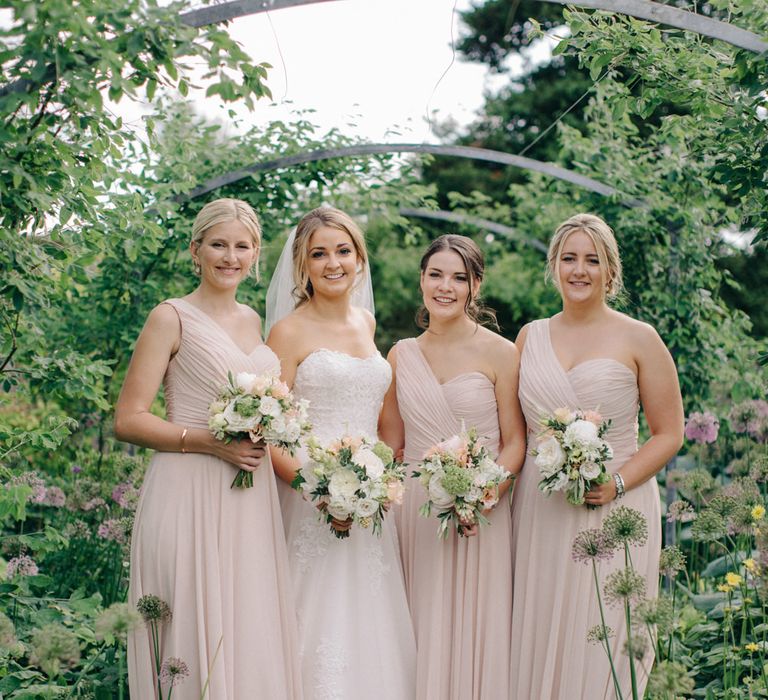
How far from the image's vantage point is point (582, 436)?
3.98 meters

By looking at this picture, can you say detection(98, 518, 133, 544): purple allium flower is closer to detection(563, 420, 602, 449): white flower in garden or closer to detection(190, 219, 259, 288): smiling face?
detection(190, 219, 259, 288): smiling face

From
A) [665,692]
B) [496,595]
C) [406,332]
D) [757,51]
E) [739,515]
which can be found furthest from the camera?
[406,332]

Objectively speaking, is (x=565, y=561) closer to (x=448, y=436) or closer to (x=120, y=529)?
(x=448, y=436)

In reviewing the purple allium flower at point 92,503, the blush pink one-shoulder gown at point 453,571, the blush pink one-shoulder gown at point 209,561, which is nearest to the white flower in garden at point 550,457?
the blush pink one-shoulder gown at point 453,571

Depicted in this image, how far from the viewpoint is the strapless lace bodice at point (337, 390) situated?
468 centimetres

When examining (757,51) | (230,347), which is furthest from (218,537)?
(757,51)

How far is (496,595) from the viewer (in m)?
4.62

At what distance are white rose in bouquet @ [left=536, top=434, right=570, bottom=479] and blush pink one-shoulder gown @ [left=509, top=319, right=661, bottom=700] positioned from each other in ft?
0.78

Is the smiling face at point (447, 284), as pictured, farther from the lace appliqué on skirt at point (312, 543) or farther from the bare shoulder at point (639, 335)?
the lace appliqué on skirt at point (312, 543)

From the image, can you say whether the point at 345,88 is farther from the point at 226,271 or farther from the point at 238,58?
the point at 238,58

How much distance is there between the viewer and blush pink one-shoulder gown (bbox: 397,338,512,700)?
454 cm

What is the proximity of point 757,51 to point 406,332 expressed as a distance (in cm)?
1644

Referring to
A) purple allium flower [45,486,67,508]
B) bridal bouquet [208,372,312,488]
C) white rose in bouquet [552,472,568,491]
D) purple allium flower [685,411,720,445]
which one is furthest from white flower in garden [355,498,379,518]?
purple allium flower [685,411,720,445]

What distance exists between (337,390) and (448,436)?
0.61m
